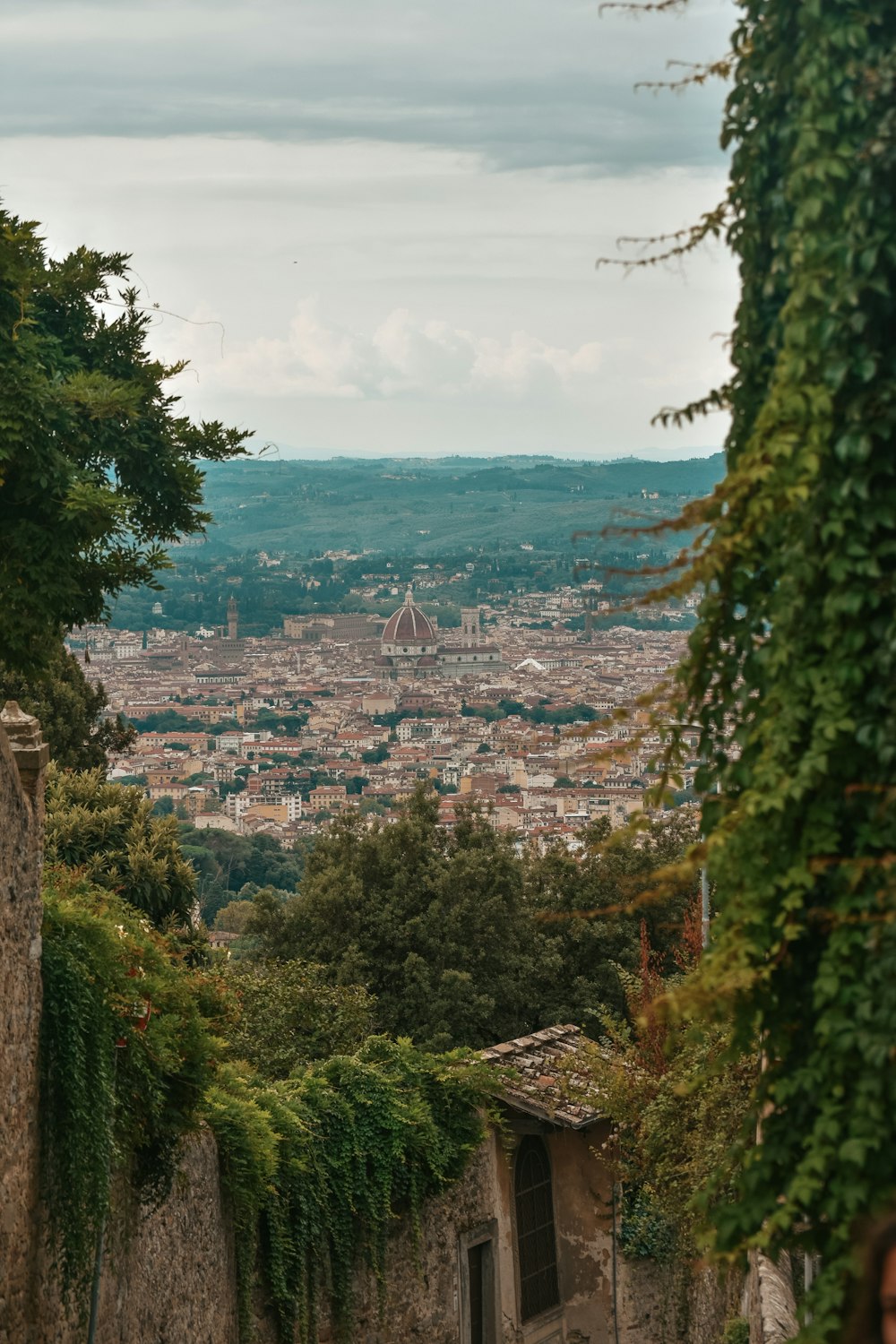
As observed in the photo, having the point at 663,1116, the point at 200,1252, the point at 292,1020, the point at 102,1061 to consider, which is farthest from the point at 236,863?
the point at 102,1061

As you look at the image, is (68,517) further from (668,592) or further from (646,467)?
(646,467)

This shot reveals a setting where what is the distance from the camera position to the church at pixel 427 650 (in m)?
148

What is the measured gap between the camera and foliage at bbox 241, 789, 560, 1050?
21.8 m

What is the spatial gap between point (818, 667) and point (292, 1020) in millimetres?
13882

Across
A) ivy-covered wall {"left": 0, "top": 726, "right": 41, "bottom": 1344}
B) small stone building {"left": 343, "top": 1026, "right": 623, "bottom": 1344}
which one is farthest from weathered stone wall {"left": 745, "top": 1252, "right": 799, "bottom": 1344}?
small stone building {"left": 343, "top": 1026, "right": 623, "bottom": 1344}

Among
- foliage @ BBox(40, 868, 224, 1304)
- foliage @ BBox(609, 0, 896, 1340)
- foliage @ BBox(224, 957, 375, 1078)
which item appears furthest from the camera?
foliage @ BBox(224, 957, 375, 1078)

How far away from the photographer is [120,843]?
670 inches

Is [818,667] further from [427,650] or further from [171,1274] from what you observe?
[427,650]

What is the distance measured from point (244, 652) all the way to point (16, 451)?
131 m

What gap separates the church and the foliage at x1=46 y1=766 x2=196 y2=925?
423 ft

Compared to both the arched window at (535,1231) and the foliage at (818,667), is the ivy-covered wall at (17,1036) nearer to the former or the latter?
the foliage at (818,667)

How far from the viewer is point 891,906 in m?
3.93

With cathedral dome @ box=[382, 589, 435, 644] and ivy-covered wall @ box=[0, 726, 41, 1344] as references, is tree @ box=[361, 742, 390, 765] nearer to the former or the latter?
cathedral dome @ box=[382, 589, 435, 644]

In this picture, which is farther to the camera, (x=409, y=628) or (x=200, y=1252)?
(x=409, y=628)
